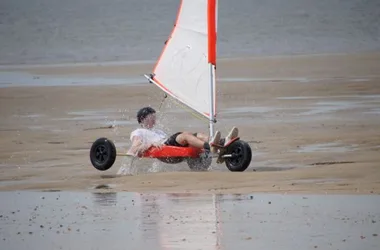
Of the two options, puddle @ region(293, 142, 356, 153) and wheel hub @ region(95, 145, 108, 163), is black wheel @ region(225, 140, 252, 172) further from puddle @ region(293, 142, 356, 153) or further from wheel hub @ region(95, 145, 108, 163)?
puddle @ region(293, 142, 356, 153)

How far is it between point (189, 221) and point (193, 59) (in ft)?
18.8

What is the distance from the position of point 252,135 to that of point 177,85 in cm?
271

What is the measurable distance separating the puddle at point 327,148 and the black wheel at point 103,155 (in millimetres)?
2632

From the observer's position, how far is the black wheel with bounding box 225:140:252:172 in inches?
607

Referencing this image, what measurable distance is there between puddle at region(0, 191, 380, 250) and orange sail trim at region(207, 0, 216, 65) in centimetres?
329

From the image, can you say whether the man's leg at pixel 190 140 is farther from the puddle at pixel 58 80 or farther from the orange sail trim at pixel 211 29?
the puddle at pixel 58 80

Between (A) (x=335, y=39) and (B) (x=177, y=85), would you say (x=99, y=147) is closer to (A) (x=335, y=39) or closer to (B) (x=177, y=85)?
(B) (x=177, y=85)

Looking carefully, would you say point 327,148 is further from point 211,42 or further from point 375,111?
point 375,111

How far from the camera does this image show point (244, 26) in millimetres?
47938

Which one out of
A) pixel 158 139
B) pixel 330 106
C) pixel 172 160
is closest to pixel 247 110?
pixel 330 106

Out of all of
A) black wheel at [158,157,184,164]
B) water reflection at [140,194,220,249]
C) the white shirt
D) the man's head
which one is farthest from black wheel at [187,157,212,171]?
water reflection at [140,194,220,249]

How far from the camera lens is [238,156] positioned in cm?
1552

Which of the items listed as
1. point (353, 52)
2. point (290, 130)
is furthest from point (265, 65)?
point (290, 130)

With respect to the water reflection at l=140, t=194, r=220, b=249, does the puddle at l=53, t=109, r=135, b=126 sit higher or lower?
higher
